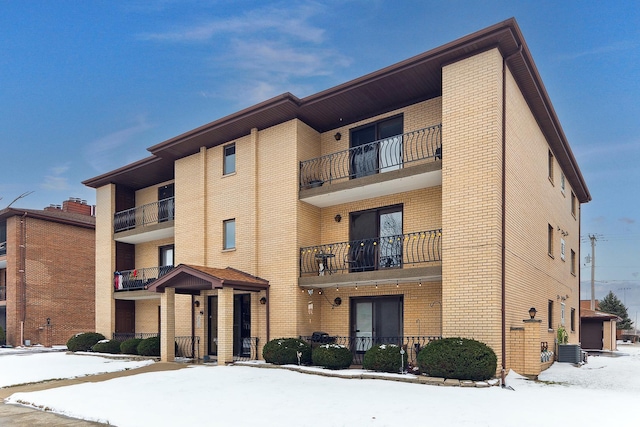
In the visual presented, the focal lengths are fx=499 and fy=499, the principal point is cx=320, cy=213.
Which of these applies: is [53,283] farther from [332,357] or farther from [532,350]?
[532,350]

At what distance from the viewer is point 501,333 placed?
455 inches

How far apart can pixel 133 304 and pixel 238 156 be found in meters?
10.1

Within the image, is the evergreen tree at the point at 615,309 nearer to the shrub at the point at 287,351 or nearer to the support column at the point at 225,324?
the shrub at the point at 287,351

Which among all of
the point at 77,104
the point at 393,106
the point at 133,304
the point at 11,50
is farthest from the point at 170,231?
the point at 77,104

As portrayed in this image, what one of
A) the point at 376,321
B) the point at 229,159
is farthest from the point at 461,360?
the point at 229,159

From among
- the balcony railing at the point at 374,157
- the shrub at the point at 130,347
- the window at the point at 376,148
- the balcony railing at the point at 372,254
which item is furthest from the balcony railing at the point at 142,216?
the window at the point at 376,148

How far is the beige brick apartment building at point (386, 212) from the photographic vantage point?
11.9m

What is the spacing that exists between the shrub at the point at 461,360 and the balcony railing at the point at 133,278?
1380cm

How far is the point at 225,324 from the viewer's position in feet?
49.1

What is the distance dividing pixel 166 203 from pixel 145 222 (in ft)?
5.08

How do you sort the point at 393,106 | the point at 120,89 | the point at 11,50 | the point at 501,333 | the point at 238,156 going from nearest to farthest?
the point at 501,333
the point at 11,50
the point at 393,106
the point at 238,156
the point at 120,89

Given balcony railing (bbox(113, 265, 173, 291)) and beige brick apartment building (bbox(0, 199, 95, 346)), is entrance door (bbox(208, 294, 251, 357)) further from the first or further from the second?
beige brick apartment building (bbox(0, 199, 95, 346))

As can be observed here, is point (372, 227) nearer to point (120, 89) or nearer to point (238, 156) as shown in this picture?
point (238, 156)

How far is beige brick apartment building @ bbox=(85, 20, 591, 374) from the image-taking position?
1194 centimetres
